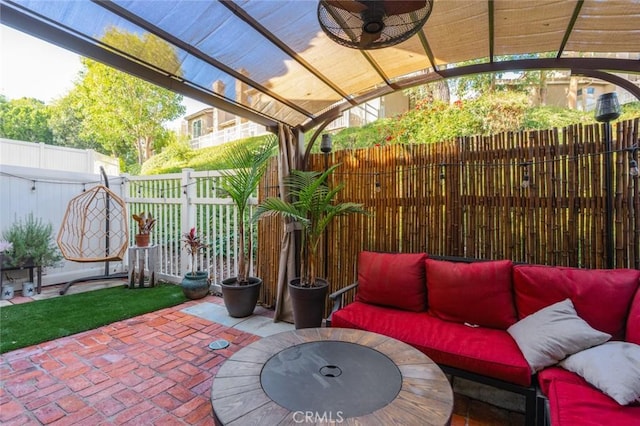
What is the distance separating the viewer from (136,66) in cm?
218

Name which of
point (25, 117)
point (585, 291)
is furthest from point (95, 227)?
point (25, 117)

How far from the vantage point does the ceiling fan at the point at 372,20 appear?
1.48 meters

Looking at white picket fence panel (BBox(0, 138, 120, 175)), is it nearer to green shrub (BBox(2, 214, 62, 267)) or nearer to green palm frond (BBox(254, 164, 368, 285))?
green shrub (BBox(2, 214, 62, 267))

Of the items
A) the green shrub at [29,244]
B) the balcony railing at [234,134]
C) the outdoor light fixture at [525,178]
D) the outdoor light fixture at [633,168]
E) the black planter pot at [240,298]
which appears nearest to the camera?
the outdoor light fixture at [633,168]

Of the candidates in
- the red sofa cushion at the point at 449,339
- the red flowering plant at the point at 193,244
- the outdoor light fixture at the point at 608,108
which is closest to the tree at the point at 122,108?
the red flowering plant at the point at 193,244

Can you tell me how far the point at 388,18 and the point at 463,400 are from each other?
8.07ft

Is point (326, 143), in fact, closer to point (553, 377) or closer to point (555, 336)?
point (555, 336)

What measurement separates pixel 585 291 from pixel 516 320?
44cm

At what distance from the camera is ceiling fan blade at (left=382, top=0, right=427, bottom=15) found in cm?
147

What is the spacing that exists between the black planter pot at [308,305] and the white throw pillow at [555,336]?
157 cm

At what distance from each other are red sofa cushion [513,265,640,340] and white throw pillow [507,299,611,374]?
80 millimetres

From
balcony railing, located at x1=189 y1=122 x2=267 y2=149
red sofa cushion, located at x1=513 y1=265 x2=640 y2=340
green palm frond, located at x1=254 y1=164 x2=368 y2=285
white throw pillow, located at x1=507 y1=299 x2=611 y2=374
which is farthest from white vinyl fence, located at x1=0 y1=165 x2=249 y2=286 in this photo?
balcony railing, located at x1=189 y1=122 x2=267 y2=149

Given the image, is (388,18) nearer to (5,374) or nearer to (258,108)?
(258,108)

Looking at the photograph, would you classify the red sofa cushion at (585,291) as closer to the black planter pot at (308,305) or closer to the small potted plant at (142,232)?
the black planter pot at (308,305)
